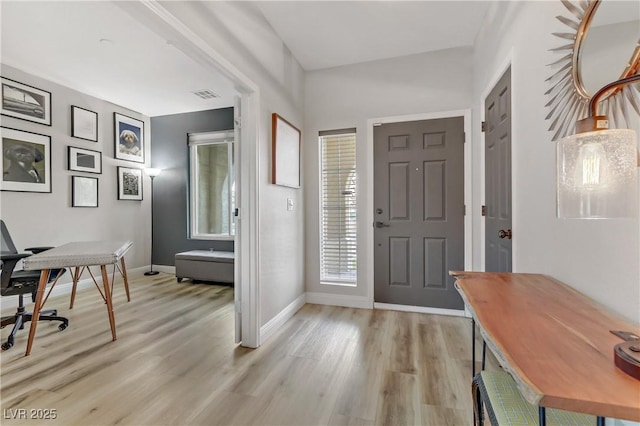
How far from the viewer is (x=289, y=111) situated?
2.91 metres

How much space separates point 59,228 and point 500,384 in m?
4.67

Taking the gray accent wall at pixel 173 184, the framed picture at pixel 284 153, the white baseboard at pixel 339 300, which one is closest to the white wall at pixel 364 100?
the white baseboard at pixel 339 300

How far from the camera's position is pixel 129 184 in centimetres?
444

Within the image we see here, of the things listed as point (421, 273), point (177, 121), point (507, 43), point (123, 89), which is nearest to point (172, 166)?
point (177, 121)

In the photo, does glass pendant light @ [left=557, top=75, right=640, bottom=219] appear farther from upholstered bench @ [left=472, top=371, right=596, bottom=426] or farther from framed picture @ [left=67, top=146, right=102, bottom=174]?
framed picture @ [left=67, top=146, right=102, bottom=174]

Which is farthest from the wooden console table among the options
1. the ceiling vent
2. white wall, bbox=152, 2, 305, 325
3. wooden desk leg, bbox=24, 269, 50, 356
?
the ceiling vent

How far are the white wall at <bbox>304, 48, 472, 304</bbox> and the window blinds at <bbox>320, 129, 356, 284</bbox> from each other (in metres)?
0.07

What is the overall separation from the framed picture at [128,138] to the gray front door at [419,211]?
388 centimetres

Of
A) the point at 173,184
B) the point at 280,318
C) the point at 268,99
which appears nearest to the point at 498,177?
the point at 268,99

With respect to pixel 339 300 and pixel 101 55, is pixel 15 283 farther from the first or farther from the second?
pixel 339 300

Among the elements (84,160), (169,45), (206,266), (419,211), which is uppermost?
(169,45)

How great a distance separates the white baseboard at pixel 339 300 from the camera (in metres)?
3.09

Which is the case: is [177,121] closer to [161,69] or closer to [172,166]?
[172,166]

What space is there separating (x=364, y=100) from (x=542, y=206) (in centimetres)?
217
